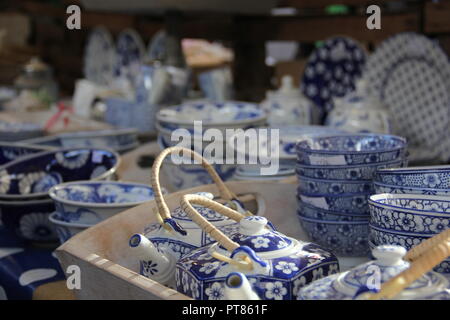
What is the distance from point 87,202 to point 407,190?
0.72 m

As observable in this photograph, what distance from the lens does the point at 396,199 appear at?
95cm

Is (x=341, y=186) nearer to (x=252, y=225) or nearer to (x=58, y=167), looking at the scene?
(x=252, y=225)

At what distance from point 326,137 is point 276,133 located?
36 centimetres

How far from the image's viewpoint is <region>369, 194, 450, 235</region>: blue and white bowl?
868 millimetres

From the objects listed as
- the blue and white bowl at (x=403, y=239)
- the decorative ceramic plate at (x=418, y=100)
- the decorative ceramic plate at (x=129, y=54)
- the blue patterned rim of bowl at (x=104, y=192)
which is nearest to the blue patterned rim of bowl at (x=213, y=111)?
the blue patterned rim of bowl at (x=104, y=192)

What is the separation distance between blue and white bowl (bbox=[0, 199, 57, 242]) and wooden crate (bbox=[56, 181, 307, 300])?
1.08ft

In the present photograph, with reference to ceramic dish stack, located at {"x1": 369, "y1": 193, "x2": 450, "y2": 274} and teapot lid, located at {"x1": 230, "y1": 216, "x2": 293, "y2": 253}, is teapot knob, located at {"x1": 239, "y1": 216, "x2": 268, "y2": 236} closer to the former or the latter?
teapot lid, located at {"x1": 230, "y1": 216, "x2": 293, "y2": 253}

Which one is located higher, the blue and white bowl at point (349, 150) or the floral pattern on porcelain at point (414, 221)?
the blue and white bowl at point (349, 150)

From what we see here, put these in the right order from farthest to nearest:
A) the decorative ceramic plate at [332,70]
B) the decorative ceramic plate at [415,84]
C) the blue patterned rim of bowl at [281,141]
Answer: the decorative ceramic plate at [332,70]
the decorative ceramic plate at [415,84]
the blue patterned rim of bowl at [281,141]

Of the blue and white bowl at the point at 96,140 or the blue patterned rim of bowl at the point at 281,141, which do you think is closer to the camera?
the blue patterned rim of bowl at the point at 281,141

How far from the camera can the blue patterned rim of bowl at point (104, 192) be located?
144 centimetres

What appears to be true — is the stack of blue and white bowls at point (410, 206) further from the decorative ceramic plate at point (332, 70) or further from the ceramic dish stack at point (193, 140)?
the decorative ceramic plate at point (332, 70)

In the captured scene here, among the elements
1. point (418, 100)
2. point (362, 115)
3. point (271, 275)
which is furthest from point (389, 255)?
point (418, 100)

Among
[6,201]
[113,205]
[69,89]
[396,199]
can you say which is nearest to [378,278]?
[396,199]
